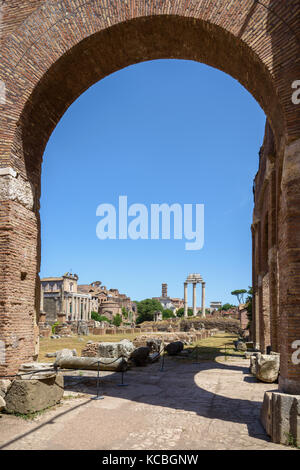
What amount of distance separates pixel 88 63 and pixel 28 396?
6.36m

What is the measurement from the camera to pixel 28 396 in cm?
578

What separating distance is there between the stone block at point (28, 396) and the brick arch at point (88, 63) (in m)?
0.50

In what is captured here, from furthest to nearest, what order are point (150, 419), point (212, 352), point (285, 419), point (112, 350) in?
point (212, 352)
point (112, 350)
point (150, 419)
point (285, 419)

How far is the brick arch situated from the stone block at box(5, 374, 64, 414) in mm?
496

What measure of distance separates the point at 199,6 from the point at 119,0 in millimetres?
1521

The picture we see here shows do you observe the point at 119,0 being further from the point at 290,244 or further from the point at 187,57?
the point at 290,244

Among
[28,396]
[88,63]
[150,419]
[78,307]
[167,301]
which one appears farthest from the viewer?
[167,301]

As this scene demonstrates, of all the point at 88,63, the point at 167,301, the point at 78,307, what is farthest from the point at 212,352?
the point at 167,301

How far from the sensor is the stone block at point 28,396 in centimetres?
576

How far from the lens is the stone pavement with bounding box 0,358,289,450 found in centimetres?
451

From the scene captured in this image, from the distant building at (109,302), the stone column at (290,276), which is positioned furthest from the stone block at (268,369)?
the distant building at (109,302)

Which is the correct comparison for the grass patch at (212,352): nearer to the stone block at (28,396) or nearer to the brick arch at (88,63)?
the stone block at (28,396)

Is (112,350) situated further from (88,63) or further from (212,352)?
(88,63)

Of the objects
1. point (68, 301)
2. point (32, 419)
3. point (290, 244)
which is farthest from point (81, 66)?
point (68, 301)
